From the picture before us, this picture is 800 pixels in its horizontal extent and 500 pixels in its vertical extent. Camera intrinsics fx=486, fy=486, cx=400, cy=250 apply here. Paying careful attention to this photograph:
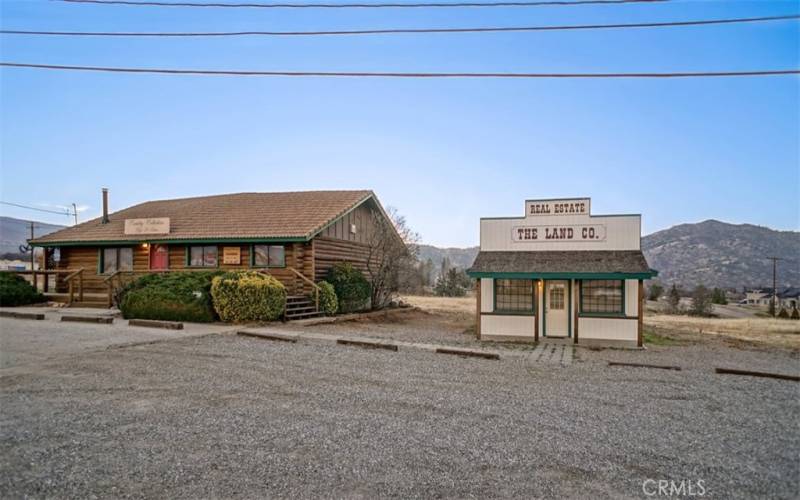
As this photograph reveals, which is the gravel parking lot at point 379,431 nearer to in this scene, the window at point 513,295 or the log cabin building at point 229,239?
the window at point 513,295

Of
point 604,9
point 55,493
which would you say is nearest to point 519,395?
point 55,493

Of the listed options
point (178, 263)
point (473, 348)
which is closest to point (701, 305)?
point (473, 348)

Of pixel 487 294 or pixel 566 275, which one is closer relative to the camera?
pixel 566 275

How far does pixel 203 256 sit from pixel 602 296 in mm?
15748

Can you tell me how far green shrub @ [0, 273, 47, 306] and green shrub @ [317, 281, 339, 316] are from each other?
1209cm

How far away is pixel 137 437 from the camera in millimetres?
5320

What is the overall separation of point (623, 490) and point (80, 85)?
764 inches

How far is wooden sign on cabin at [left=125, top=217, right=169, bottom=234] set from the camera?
21.1m

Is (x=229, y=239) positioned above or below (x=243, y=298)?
above

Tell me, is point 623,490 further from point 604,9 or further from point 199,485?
point 604,9

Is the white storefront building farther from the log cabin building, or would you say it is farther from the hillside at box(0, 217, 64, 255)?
the hillside at box(0, 217, 64, 255)

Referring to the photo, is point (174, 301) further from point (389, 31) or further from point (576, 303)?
point (576, 303)

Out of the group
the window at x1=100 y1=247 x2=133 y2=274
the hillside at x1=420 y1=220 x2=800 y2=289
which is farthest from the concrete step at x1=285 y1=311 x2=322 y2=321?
the hillside at x1=420 y1=220 x2=800 y2=289

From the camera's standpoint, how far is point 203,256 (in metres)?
20.7
